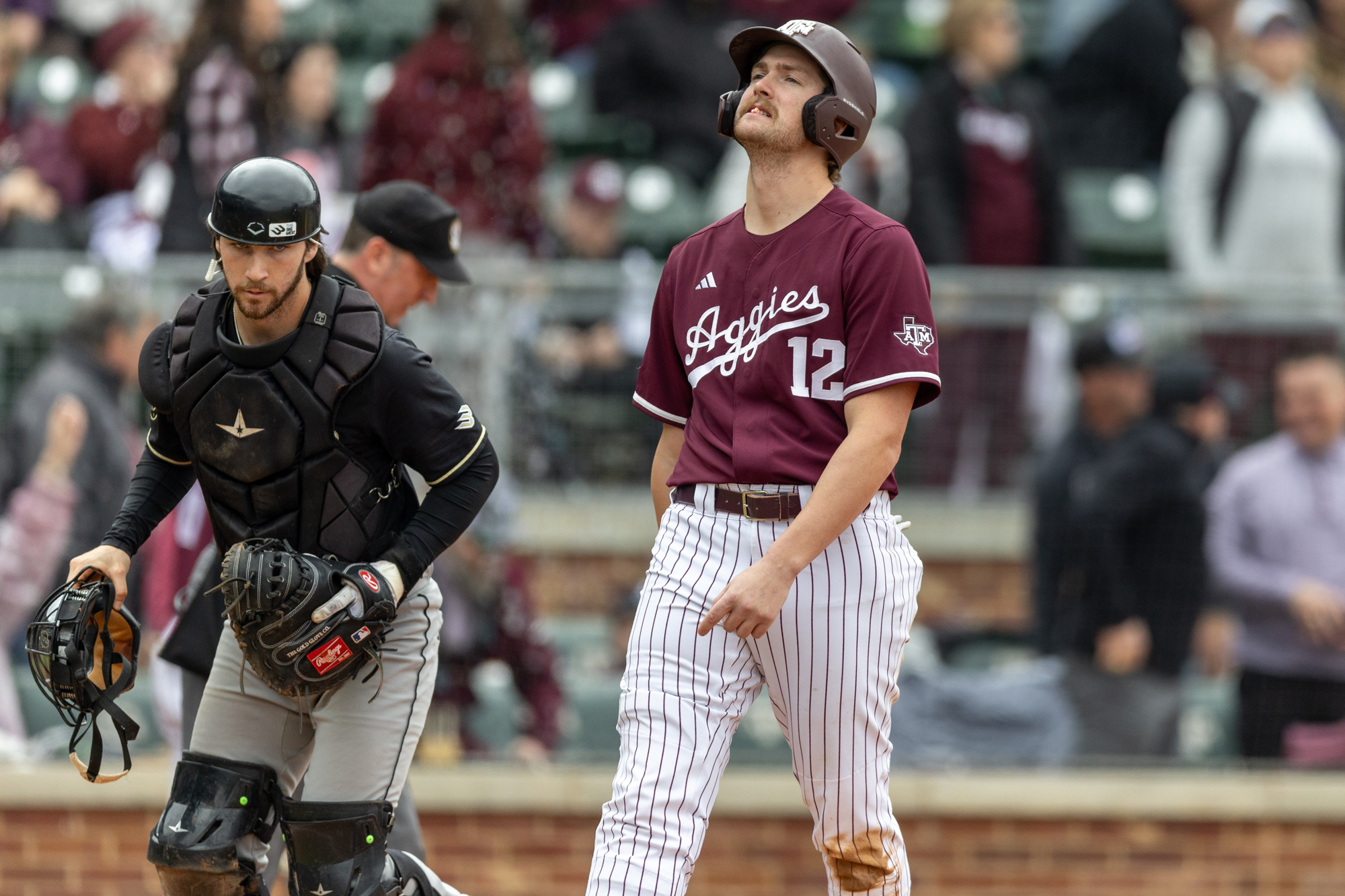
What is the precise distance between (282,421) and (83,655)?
2.42 feet

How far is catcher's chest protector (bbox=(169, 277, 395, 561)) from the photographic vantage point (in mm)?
3637

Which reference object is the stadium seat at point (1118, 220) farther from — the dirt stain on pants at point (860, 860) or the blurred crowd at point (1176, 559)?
the dirt stain on pants at point (860, 860)

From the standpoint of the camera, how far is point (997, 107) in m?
8.04

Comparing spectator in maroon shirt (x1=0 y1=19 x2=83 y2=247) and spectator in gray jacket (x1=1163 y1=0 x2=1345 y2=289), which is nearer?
spectator in maroon shirt (x1=0 y1=19 x2=83 y2=247)

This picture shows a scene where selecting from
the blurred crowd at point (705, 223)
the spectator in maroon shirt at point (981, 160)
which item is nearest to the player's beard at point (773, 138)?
the blurred crowd at point (705, 223)

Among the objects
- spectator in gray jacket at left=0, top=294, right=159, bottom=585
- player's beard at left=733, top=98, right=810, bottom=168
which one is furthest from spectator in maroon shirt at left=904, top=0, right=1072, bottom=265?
player's beard at left=733, top=98, right=810, bottom=168

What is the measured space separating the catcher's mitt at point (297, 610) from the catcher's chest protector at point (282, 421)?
0.35 ft

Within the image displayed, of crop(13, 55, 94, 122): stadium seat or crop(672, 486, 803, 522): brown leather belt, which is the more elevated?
crop(13, 55, 94, 122): stadium seat

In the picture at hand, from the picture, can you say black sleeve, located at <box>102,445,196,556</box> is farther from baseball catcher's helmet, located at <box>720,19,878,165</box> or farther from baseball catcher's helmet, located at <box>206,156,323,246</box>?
baseball catcher's helmet, located at <box>720,19,878,165</box>

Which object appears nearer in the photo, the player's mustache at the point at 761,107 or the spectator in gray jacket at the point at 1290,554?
the player's mustache at the point at 761,107

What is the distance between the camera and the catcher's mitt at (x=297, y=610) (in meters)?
3.55

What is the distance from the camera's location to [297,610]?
3.56 meters

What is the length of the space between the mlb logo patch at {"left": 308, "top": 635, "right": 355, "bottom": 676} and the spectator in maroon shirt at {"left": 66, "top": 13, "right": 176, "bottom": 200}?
17.4ft

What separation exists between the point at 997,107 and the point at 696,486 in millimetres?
4847
